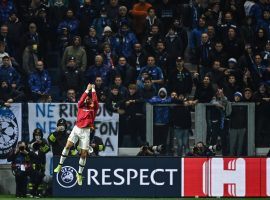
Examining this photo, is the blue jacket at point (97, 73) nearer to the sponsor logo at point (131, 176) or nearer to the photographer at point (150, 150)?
the photographer at point (150, 150)

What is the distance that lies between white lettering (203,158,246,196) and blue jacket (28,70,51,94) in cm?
521

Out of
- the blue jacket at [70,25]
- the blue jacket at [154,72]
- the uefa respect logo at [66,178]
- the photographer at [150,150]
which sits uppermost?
the blue jacket at [70,25]

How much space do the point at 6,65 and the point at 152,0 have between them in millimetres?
6005

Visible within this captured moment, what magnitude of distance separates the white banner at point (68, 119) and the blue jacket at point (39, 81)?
2.06 ft

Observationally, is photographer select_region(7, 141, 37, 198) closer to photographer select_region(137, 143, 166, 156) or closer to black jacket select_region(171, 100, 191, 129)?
photographer select_region(137, 143, 166, 156)

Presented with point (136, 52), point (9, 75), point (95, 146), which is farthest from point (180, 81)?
point (9, 75)

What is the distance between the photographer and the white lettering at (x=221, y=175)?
28.5m

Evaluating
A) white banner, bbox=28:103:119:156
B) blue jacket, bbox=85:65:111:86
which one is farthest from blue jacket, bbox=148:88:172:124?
blue jacket, bbox=85:65:111:86

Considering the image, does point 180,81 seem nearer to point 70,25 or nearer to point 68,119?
point 68,119

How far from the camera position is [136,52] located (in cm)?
3142

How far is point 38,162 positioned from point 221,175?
4.88 m

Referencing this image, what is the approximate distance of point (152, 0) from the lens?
112 ft

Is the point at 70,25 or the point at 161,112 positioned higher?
the point at 70,25

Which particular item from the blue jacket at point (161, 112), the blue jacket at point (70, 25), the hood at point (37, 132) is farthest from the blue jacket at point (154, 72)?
the hood at point (37, 132)
